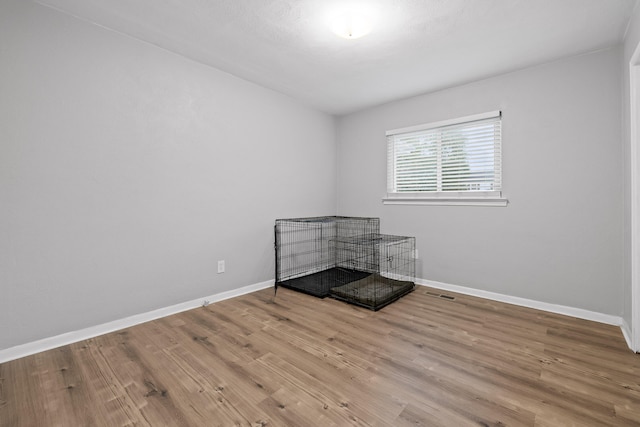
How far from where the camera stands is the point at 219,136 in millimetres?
3025

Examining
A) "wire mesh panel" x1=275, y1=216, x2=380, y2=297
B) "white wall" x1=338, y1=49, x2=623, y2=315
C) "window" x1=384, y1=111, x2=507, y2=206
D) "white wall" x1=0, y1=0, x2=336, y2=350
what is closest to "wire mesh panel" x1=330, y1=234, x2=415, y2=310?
"wire mesh panel" x1=275, y1=216, x2=380, y2=297

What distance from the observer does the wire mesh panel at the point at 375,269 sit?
3.09 meters

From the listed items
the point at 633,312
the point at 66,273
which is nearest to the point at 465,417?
the point at 633,312

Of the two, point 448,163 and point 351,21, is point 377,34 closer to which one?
point 351,21

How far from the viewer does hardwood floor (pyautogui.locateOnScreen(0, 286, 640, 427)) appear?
4.68 feet

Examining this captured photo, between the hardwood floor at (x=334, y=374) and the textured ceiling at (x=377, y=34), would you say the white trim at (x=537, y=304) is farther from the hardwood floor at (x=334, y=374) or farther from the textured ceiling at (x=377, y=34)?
the textured ceiling at (x=377, y=34)

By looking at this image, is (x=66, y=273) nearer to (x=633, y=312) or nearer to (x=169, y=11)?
(x=169, y=11)

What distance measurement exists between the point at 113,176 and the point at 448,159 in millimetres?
3393

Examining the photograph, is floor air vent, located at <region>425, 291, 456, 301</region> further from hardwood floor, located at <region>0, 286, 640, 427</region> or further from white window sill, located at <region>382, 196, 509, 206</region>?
white window sill, located at <region>382, 196, 509, 206</region>

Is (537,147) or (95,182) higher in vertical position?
(537,147)

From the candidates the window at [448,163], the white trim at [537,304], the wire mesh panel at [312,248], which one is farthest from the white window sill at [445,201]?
the white trim at [537,304]

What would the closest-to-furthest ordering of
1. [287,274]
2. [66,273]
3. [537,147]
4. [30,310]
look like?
[30,310] → [66,273] → [537,147] → [287,274]

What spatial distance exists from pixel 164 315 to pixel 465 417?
2.46 m

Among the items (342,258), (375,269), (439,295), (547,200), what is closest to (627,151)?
(547,200)
